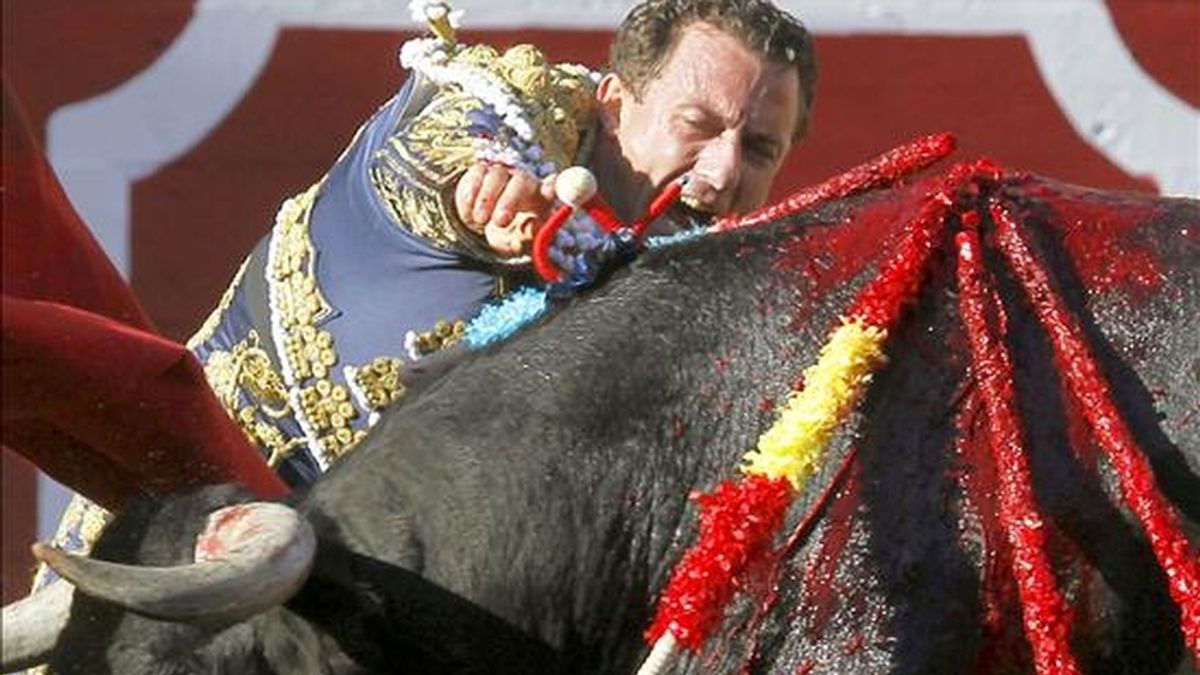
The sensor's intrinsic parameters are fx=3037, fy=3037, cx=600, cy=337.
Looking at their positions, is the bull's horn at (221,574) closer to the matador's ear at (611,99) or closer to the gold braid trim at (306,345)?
the gold braid trim at (306,345)

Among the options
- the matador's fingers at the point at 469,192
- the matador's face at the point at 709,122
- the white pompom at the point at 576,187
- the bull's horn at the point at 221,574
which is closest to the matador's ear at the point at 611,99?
the matador's face at the point at 709,122

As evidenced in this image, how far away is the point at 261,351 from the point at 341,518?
994 millimetres

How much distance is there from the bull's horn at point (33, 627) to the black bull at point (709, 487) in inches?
0.8

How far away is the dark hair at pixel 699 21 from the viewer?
10.5 feet

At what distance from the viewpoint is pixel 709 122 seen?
3174 millimetres

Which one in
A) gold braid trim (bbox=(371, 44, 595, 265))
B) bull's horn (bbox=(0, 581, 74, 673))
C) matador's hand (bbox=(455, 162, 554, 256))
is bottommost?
bull's horn (bbox=(0, 581, 74, 673))

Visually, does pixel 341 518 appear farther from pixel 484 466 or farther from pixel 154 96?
pixel 154 96

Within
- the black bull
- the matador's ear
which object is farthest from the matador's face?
the black bull

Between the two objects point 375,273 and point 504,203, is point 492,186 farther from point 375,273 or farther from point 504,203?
point 375,273

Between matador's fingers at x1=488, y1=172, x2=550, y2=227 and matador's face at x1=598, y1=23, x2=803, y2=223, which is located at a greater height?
matador's face at x1=598, y1=23, x2=803, y2=223

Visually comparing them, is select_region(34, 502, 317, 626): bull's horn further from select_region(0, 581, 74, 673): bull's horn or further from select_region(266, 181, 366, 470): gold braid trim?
select_region(266, 181, 366, 470): gold braid trim

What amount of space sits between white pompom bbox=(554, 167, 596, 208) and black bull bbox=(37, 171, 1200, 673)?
0.26 m

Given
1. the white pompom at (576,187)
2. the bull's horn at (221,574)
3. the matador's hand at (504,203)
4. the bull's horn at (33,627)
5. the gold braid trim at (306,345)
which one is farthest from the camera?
the gold braid trim at (306,345)

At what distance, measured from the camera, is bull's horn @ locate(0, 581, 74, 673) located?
7.14 ft
